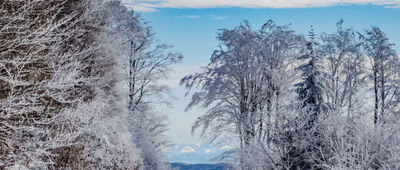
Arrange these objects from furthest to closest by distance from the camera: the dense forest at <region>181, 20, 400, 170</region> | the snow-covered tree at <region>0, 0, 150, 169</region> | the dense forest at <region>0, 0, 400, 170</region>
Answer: the dense forest at <region>181, 20, 400, 170</region>, the dense forest at <region>0, 0, 400, 170</region>, the snow-covered tree at <region>0, 0, 150, 169</region>

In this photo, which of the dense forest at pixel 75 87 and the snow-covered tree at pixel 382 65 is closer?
the dense forest at pixel 75 87

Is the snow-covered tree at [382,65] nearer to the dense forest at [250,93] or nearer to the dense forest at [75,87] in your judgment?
the dense forest at [250,93]

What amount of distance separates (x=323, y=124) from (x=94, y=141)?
29.4 feet

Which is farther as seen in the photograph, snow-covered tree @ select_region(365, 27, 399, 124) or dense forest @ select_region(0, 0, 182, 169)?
snow-covered tree @ select_region(365, 27, 399, 124)

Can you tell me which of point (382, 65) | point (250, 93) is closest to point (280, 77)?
point (250, 93)

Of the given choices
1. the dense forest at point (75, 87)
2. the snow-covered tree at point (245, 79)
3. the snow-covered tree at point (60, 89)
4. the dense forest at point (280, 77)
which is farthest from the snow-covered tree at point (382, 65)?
the snow-covered tree at point (60, 89)

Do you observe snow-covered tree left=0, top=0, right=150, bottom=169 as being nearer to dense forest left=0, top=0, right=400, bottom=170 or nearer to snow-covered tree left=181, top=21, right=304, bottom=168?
dense forest left=0, top=0, right=400, bottom=170

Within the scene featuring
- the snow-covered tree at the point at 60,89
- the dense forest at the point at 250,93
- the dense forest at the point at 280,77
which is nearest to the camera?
the snow-covered tree at the point at 60,89

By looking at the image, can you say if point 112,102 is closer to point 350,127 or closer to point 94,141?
point 94,141

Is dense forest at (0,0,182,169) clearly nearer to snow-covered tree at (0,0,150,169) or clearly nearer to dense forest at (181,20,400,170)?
snow-covered tree at (0,0,150,169)

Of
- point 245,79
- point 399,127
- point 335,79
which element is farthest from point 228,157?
point 399,127

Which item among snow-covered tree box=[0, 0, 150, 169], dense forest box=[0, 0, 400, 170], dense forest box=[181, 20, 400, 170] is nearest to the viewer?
snow-covered tree box=[0, 0, 150, 169]

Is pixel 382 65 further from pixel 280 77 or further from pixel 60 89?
pixel 60 89

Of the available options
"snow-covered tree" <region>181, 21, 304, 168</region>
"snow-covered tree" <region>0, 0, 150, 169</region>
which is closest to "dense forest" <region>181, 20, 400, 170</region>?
"snow-covered tree" <region>181, 21, 304, 168</region>
